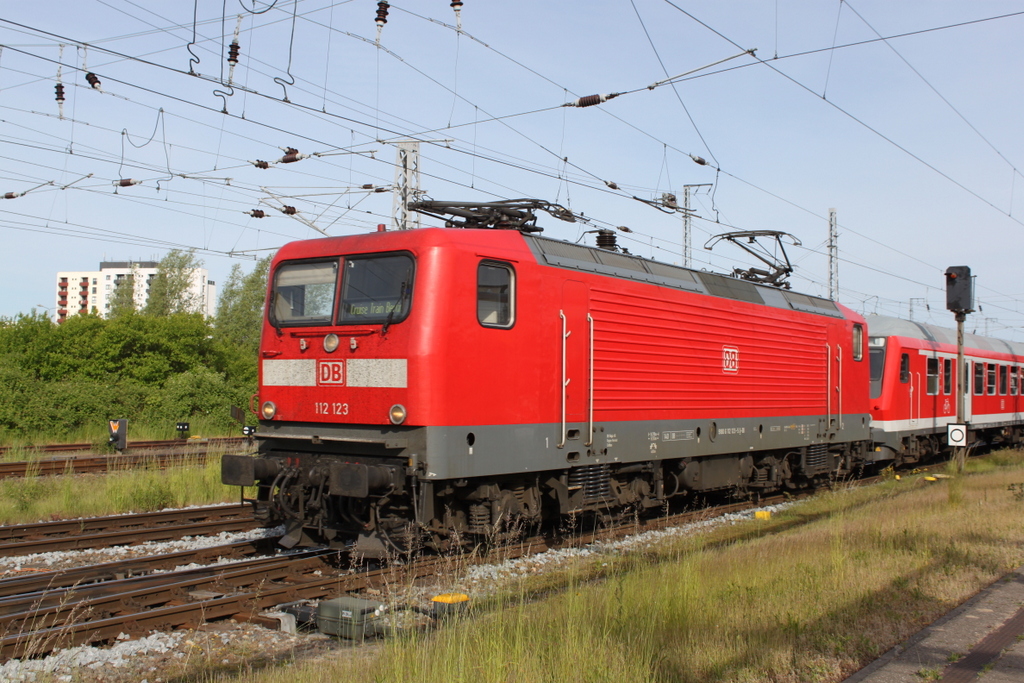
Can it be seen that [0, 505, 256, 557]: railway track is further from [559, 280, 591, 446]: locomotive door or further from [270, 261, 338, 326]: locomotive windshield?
[559, 280, 591, 446]: locomotive door

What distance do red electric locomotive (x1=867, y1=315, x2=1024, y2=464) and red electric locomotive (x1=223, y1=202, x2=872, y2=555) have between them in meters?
8.90

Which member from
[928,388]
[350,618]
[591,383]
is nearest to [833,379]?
[928,388]

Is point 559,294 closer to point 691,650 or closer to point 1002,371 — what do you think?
point 691,650

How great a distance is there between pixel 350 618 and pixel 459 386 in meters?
2.57

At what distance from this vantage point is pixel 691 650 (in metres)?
5.35

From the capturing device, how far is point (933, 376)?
803 inches

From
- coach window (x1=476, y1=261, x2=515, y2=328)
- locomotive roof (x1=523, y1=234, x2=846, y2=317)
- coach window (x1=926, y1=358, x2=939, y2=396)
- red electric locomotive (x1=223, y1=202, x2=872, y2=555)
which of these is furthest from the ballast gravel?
coach window (x1=926, y1=358, x2=939, y2=396)

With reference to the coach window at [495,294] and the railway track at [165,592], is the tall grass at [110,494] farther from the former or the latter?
the coach window at [495,294]

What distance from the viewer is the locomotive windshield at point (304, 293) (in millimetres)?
8891

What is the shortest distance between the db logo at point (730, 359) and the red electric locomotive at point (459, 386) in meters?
1.07

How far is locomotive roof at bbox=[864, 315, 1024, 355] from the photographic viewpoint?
19.2m

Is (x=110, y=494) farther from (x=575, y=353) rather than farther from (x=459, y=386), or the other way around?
(x=575, y=353)

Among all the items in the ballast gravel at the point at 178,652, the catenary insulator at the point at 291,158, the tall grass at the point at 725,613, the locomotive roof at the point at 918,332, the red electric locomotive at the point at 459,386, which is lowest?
the ballast gravel at the point at 178,652

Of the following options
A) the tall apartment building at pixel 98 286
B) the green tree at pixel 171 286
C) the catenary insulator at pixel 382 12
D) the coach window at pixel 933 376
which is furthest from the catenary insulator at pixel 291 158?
the tall apartment building at pixel 98 286
